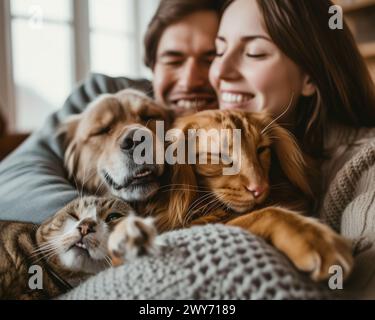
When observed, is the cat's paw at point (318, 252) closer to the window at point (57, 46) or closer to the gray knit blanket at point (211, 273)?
the gray knit blanket at point (211, 273)

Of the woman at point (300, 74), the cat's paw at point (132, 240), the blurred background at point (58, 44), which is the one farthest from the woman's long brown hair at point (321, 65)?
the cat's paw at point (132, 240)

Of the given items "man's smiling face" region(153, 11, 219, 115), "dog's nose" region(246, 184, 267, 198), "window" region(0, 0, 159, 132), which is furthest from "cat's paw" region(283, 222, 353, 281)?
"window" region(0, 0, 159, 132)

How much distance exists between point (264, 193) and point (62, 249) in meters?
0.30

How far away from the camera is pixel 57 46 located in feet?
2.97

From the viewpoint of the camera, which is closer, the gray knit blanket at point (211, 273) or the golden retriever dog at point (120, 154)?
the gray knit blanket at point (211, 273)

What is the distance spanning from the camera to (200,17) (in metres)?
0.81

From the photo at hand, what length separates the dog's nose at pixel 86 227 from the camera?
1.95ft

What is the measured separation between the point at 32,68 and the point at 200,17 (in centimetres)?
36

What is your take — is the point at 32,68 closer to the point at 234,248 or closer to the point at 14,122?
the point at 14,122

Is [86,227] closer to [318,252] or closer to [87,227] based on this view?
[87,227]

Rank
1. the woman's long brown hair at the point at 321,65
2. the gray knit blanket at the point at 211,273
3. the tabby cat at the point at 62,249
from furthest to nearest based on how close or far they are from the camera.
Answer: the woman's long brown hair at the point at 321,65, the tabby cat at the point at 62,249, the gray knit blanket at the point at 211,273

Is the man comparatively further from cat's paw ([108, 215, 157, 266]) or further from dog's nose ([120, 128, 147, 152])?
cat's paw ([108, 215, 157, 266])

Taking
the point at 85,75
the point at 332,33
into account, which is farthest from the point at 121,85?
the point at 332,33

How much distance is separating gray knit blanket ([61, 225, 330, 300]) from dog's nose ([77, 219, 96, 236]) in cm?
7
